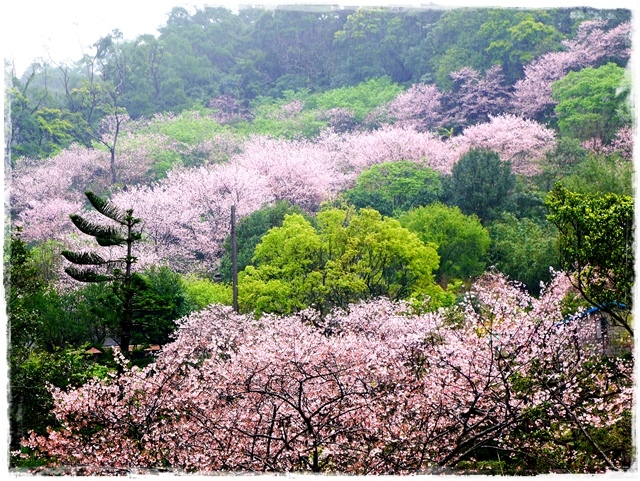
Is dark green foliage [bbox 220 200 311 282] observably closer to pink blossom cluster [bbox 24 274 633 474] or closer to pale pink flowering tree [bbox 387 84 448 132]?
pink blossom cluster [bbox 24 274 633 474]

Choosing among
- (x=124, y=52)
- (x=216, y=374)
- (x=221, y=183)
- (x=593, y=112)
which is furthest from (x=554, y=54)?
(x=216, y=374)

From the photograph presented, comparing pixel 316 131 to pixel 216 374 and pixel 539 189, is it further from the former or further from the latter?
pixel 216 374

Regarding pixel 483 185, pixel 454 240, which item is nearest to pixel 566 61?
pixel 483 185

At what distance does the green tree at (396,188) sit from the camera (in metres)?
30.2

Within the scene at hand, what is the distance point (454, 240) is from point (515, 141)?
12336 millimetres

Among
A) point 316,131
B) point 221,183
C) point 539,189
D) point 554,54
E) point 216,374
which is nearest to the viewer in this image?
point 216,374

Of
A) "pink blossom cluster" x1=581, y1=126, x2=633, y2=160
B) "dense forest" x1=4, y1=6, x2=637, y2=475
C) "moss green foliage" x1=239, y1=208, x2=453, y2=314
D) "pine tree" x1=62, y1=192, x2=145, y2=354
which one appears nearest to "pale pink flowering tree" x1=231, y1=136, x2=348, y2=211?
"dense forest" x1=4, y1=6, x2=637, y2=475

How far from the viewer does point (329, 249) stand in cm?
2116

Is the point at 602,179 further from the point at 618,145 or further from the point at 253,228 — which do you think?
the point at 253,228

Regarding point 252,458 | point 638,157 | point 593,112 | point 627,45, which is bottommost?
point 252,458

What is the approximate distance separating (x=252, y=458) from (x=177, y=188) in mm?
25465

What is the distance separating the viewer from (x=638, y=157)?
29.2 ft

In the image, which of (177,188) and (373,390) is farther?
(177,188)

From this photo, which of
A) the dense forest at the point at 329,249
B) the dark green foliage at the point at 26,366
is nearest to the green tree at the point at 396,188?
the dense forest at the point at 329,249
